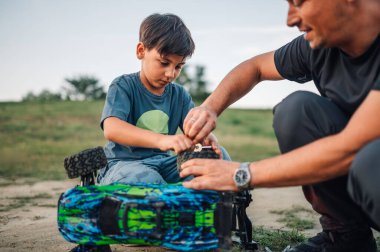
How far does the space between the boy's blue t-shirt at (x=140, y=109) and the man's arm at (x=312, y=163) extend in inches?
50.4

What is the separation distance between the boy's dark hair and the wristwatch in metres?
1.69

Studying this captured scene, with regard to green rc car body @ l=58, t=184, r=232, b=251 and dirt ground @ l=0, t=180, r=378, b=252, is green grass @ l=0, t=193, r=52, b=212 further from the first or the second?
green rc car body @ l=58, t=184, r=232, b=251

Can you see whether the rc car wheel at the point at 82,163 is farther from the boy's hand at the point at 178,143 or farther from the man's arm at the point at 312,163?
the man's arm at the point at 312,163

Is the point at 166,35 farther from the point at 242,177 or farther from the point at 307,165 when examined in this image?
the point at 307,165

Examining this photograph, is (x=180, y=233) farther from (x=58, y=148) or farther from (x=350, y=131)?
(x=58, y=148)

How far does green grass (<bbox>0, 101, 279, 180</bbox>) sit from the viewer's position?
9.59 metres

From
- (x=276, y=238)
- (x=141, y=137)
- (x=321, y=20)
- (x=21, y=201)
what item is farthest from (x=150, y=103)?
(x=21, y=201)

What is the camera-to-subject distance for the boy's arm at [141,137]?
274 centimetres

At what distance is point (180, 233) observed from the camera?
2322 mm

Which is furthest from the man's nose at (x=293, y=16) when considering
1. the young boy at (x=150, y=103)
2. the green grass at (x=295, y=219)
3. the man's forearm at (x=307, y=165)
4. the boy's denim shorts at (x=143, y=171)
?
the green grass at (x=295, y=219)

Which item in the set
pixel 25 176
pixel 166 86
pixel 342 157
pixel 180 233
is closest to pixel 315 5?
pixel 342 157

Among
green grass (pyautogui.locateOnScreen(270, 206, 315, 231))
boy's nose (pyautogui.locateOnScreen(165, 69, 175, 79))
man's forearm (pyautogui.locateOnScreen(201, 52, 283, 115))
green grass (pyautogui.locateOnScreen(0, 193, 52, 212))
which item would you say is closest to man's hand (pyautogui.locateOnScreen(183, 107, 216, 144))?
man's forearm (pyautogui.locateOnScreen(201, 52, 283, 115))

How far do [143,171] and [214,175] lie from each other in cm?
100

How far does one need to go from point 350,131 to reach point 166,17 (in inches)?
94.0
